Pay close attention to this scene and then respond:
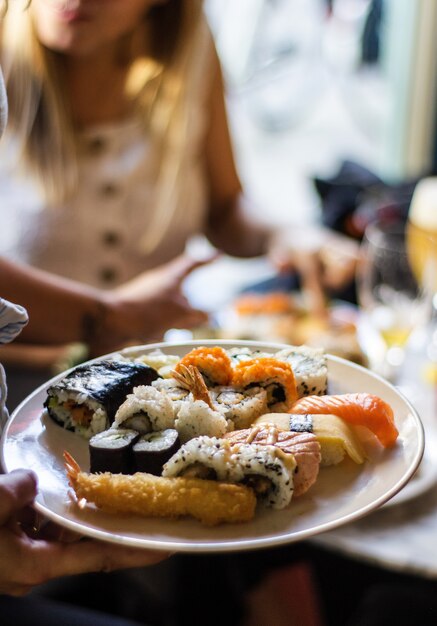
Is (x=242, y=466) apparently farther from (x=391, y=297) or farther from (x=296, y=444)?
(x=391, y=297)

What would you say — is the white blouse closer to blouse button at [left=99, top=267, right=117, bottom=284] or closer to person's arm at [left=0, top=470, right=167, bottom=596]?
blouse button at [left=99, top=267, right=117, bottom=284]

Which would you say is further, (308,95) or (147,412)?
(308,95)

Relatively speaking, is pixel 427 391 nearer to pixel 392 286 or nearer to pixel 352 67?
pixel 392 286

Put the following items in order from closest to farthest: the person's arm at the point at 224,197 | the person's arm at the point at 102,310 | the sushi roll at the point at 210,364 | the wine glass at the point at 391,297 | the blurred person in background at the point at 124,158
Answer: the sushi roll at the point at 210,364
the person's arm at the point at 102,310
the wine glass at the point at 391,297
the blurred person in background at the point at 124,158
the person's arm at the point at 224,197

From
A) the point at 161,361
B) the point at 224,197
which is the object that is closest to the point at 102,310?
the point at 161,361

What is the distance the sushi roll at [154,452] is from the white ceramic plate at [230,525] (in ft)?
0.14

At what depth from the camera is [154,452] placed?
0.57 metres

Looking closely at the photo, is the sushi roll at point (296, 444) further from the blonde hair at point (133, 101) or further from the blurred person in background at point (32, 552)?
the blonde hair at point (133, 101)

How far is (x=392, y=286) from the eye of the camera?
1.21 meters

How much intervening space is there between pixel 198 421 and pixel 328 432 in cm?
11

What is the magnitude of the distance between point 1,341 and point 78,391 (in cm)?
8

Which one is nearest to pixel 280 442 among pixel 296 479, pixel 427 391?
pixel 296 479

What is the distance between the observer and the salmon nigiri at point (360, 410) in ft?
1.98

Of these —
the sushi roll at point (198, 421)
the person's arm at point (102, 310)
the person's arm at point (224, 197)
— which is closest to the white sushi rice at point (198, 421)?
the sushi roll at point (198, 421)
